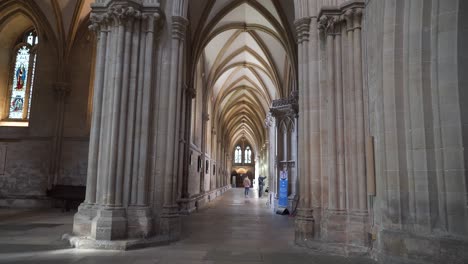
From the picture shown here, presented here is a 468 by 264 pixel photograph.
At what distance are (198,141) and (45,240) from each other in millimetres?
14452

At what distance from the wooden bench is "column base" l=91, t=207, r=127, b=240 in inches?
312

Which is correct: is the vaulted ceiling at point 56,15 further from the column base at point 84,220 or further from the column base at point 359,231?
the column base at point 359,231

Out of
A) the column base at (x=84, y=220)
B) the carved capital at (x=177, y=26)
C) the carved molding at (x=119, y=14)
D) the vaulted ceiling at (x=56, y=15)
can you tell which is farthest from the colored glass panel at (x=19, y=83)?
the carved capital at (x=177, y=26)

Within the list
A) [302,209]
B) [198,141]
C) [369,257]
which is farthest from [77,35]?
[369,257]

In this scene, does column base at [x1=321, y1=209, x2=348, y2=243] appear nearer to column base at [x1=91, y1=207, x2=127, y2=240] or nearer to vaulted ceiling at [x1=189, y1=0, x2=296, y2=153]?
column base at [x1=91, y1=207, x2=127, y2=240]

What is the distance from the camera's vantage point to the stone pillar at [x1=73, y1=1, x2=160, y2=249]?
24.2ft

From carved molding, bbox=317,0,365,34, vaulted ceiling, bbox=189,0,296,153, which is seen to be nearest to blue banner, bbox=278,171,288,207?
vaulted ceiling, bbox=189,0,296,153

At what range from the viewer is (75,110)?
54.5 feet

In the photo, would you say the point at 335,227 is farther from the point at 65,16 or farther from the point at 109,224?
the point at 65,16

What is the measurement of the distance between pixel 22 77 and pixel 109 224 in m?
14.2

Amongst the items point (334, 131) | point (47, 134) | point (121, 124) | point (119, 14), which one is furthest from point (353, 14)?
point (47, 134)

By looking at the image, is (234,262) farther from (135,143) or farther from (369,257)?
(135,143)

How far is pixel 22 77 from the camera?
56.8 feet

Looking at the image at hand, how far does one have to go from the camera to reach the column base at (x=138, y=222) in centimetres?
736
